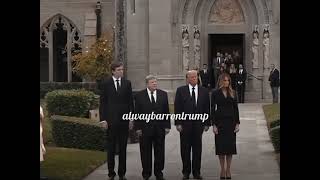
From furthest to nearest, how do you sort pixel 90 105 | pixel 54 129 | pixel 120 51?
1. pixel 90 105
2. pixel 120 51
3. pixel 54 129

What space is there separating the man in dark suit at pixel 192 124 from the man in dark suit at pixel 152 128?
0.99 ft

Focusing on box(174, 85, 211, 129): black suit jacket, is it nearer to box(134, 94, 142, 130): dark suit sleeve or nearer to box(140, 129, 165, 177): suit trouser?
box(140, 129, 165, 177): suit trouser

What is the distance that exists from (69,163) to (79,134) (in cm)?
206

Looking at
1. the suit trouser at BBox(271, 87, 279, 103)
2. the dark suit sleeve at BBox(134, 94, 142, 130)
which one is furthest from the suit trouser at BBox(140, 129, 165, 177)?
the suit trouser at BBox(271, 87, 279, 103)

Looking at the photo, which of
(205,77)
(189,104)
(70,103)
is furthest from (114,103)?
(205,77)

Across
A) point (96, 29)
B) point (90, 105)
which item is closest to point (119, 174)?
point (90, 105)

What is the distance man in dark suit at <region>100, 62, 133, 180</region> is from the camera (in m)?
11.4

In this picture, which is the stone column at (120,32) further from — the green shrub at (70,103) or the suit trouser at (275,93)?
the suit trouser at (275,93)

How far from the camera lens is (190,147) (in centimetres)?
1162

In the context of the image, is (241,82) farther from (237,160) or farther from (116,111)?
(116,111)

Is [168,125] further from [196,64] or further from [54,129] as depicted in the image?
[196,64]
